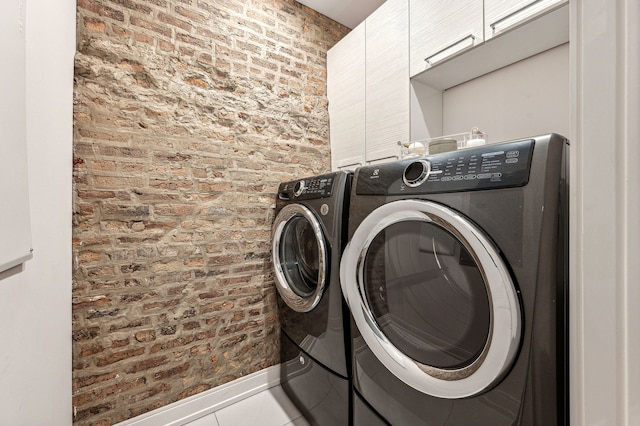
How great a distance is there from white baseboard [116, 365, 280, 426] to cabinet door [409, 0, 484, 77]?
2175 millimetres

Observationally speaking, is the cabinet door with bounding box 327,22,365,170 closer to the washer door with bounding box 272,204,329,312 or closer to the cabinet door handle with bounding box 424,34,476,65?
the cabinet door handle with bounding box 424,34,476,65

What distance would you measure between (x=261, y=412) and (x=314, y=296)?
0.90 m

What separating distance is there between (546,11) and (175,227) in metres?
2.03

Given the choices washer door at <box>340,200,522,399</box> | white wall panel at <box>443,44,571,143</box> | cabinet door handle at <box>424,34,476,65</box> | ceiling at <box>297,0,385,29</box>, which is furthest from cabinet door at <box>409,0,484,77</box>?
washer door at <box>340,200,522,399</box>

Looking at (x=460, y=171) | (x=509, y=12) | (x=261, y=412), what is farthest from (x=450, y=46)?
(x=261, y=412)

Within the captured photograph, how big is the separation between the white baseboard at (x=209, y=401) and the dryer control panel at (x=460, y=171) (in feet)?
5.17

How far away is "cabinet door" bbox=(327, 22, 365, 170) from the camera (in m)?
1.94

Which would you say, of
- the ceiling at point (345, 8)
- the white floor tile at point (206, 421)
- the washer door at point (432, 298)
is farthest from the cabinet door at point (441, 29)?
the white floor tile at point (206, 421)

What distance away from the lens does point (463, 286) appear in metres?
0.82

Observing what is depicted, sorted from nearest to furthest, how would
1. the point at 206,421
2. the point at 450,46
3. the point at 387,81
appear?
the point at 450,46
the point at 206,421
the point at 387,81
